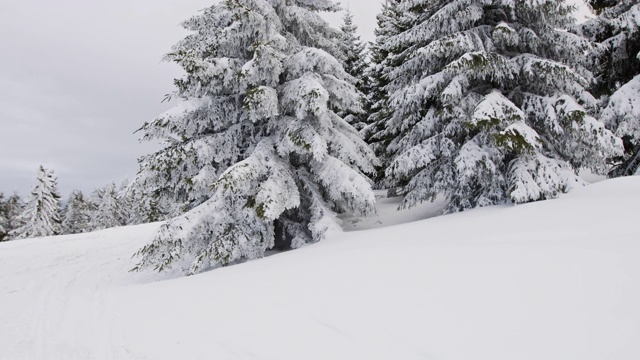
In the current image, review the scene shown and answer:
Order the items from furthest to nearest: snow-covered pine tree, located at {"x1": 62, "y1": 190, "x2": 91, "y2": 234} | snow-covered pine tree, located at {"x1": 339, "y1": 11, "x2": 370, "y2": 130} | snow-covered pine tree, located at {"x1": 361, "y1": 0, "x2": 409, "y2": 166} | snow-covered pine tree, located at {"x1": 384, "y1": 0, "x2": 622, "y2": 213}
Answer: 1. snow-covered pine tree, located at {"x1": 62, "y1": 190, "x2": 91, "y2": 234}
2. snow-covered pine tree, located at {"x1": 339, "y1": 11, "x2": 370, "y2": 130}
3. snow-covered pine tree, located at {"x1": 361, "y1": 0, "x2": 409, "y2": 166}
4. snow-covered pine tree, located at {"x1": 384, "y1": 0, "x2": 622, "y2": 213}

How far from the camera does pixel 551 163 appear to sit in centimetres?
860

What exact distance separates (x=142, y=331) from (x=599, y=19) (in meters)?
15.9

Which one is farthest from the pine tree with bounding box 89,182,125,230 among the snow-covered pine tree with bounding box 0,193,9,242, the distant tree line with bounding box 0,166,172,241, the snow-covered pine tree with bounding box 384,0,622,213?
the snow-covered pine tree with bounding box 384,0,622,213

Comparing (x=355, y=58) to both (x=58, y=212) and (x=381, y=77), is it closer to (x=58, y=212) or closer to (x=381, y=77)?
(x=381, y=77)

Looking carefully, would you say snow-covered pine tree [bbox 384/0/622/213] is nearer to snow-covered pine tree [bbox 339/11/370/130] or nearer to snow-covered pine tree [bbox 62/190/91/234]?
snow-covered pine tree [bbox 339/11/370/130]

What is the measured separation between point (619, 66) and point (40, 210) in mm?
42659

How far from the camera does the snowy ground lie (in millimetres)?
3371

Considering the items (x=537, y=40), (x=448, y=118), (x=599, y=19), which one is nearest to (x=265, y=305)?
(x=448, y=118)

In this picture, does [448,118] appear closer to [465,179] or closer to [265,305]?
[465,179]

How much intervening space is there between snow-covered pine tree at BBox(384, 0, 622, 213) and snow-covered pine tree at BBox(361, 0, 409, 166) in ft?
20.5

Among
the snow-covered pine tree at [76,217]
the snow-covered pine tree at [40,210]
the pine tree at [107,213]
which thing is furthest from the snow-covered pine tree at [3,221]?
the pine tree at [107,213]

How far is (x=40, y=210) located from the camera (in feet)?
111

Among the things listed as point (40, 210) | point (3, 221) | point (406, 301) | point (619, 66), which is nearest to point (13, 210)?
point (3, 221)

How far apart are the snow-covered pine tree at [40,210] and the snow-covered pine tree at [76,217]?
41.9 ft
